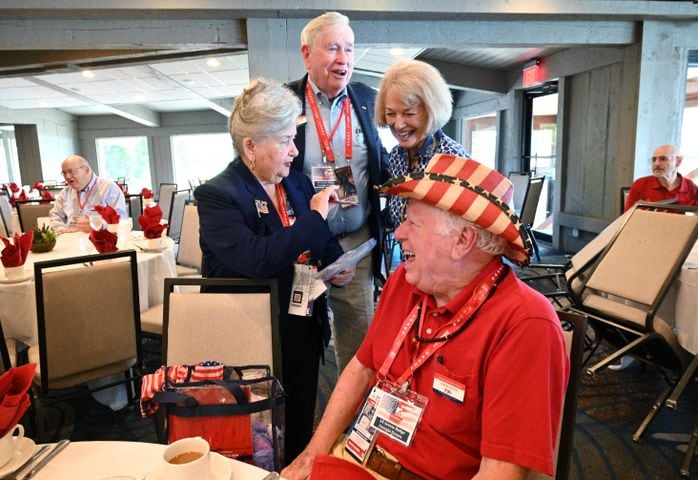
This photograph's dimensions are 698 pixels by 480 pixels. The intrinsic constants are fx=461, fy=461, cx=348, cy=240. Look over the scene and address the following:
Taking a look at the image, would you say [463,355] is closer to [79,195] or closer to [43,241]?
[43,241]

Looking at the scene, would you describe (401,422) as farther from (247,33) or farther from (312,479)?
(247,33)

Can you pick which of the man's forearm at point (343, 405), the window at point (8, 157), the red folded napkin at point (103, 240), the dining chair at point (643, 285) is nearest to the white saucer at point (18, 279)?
the red folded napkin at point (103, 240)

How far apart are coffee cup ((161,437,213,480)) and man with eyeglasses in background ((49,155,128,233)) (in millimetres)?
3975

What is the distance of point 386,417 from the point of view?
1.13 meters

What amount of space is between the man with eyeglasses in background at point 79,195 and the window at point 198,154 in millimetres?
10571

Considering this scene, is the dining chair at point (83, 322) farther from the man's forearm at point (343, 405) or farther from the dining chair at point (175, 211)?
the dining chair at point (175, 211)

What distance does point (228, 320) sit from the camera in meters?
1.56

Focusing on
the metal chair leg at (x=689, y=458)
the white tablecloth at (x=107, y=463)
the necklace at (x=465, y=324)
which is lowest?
the metal chair leg at (x=689, y=458)

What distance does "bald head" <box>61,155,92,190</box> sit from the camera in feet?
13.6

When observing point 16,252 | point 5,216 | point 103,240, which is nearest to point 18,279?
point 16,252

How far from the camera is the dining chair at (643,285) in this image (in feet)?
7.64

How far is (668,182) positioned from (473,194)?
4271 mm

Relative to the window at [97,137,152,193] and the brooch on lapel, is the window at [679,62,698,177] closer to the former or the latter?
the brooch on lapel

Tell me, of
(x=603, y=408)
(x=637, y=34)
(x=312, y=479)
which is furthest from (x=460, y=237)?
(x=637, y=34)
